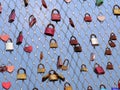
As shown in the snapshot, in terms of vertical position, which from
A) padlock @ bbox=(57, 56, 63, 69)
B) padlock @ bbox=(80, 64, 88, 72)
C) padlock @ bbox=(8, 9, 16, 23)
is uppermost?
Answer: padlock @ bbox=(8, 9, 16, 23)

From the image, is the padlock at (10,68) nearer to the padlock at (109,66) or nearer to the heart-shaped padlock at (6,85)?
the heart-shaped padlock at (6,85)

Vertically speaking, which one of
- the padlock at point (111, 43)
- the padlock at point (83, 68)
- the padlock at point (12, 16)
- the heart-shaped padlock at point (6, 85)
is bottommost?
the heart-shaped padlock at point (6, 85)

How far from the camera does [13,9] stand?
5633 mm

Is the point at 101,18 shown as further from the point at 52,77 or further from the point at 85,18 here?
the point at 52,77

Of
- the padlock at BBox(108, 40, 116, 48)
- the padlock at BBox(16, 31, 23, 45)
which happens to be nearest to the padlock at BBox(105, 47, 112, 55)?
the padlock at BBox(108, 40, 116, 48)

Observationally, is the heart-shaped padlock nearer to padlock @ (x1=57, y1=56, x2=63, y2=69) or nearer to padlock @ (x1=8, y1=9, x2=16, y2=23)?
padlock @ (x1=57, y1=56, x2=63, y2=69)

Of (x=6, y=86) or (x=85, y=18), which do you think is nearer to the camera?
(x=6, y=86)

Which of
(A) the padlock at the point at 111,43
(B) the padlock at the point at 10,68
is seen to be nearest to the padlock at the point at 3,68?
(B) the padlock at the point at 10,68

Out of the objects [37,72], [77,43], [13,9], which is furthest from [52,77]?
[13,9]

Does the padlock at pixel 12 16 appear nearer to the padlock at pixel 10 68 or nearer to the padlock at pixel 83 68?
the padlock at pixel 10 68

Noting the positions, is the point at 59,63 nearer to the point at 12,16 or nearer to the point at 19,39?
the point at 19,39

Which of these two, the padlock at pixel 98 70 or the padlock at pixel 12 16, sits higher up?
the padlock at pixel 12 16

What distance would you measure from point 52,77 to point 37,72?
7.7 inches

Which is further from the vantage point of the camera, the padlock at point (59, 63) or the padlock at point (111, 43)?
the padlock at point (111, 43)
